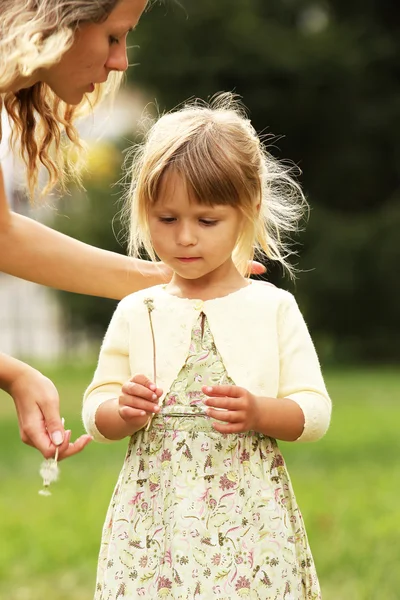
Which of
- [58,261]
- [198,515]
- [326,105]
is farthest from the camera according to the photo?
[326,105]

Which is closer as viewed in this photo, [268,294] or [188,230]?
[188,230]

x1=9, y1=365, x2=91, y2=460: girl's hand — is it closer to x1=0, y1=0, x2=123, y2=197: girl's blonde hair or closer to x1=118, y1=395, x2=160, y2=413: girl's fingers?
x1=118, y1=395, x2=160, y2=413: girl's fingers

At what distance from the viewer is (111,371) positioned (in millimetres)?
2881

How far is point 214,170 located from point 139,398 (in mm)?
565

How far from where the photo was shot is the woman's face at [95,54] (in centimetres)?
292

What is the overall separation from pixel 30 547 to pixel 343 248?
43.0ft

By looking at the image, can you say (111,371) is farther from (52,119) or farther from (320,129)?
(320,129)

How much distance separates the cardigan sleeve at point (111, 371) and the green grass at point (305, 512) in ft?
7.10

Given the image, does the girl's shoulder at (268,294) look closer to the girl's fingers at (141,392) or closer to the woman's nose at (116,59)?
the girl's fingers at (141,392)

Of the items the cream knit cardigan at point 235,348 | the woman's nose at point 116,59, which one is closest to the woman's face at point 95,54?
the woman's nose at point 116,59

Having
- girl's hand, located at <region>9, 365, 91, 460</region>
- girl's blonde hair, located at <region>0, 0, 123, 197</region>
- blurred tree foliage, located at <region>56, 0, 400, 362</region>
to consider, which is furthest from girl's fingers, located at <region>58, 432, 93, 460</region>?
blurred tree foliage, located at <region>56, 0, 400, 362</region>

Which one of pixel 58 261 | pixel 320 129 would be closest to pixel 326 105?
pixel 320 129

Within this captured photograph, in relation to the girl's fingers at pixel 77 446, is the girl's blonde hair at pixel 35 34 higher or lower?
higher

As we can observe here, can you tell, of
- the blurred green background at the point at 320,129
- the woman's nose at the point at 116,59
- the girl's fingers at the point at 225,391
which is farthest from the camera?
the blurred green background at the point at 320,129
